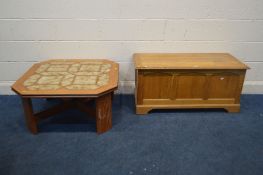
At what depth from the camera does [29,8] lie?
8.01 feet

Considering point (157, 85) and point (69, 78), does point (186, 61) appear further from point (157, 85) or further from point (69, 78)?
point (69, 78)

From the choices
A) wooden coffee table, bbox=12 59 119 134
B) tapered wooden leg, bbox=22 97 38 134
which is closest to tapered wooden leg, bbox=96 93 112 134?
wooden coffee table, bbox=12 59 119 134

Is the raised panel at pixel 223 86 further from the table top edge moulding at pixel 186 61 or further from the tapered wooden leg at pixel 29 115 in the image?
the tapered wooden leg at pixel 29 115

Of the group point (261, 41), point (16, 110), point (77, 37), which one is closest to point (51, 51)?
point (77, 37)

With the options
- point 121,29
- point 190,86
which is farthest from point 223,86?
point 121,29

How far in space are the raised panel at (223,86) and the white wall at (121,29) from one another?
0.48m

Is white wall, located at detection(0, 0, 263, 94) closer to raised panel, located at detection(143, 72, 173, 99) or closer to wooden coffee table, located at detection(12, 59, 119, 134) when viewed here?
wooden coffee table, located at detection(12, 59, 119, 134)

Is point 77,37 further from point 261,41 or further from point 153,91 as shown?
point 261,41

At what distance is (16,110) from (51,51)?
0.72 metres

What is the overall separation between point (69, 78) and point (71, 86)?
0.18 m

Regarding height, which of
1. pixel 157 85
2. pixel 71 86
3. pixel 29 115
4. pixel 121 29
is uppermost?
pixel 121 29

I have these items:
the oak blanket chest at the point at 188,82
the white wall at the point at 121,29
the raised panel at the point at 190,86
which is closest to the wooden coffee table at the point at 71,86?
the white wall at the point at 121,29

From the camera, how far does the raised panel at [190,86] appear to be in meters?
2.34

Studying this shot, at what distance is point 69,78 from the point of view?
7.06 ft
